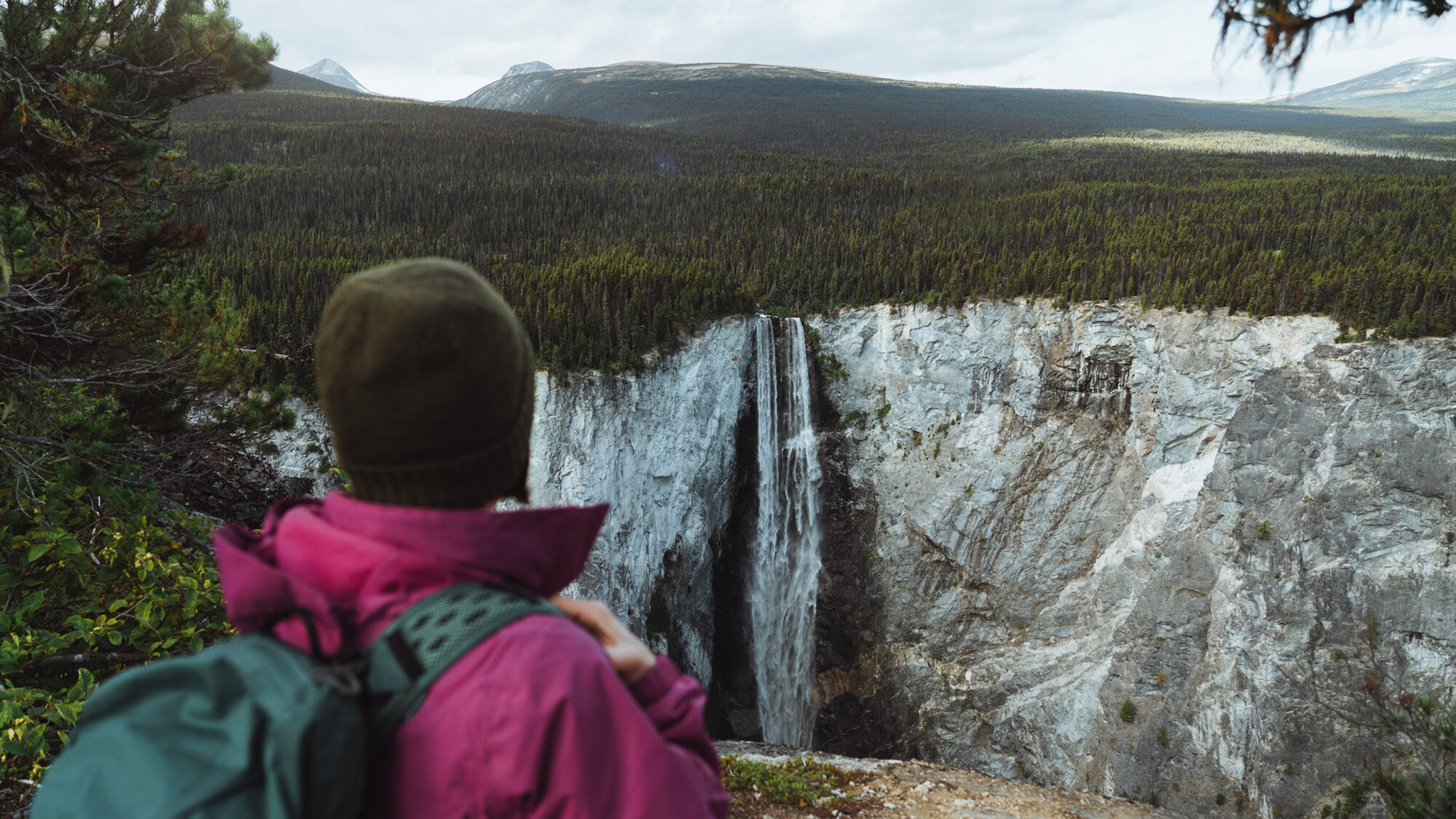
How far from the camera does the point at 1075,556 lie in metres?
20.0

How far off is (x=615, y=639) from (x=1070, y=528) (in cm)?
2132

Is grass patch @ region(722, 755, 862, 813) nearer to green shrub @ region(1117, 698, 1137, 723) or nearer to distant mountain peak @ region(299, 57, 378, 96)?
green shrub @ region(1117, 698, 1137, 723)

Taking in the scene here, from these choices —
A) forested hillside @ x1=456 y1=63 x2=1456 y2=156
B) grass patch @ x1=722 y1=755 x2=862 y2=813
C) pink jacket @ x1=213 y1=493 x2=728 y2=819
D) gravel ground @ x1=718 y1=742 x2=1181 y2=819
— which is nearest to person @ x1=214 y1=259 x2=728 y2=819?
pink jacket @ x1=213 y1=493 x2=728 y2=819

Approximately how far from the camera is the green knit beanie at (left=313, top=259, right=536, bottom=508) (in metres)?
1.29

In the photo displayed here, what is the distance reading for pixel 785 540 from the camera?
21.6 metres

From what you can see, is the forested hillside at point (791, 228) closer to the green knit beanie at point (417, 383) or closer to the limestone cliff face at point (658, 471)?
the limestone cliff face at point (658, 471)

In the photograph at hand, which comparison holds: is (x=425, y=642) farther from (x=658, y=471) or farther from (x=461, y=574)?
(x=658, y=471)

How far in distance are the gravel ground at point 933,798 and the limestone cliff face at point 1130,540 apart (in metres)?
5.44

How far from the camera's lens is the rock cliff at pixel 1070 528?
16422mm

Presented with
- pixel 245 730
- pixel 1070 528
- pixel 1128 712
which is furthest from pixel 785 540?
pixel 245 730

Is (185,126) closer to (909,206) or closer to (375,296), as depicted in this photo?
(909,206)

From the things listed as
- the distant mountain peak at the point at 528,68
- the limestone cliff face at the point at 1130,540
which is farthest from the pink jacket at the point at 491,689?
Answer: the distant mountain peak at the point at 528,68

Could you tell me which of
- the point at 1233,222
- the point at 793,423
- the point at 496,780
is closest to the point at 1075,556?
the point at 793,423

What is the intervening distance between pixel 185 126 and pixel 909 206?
48.9 metres
